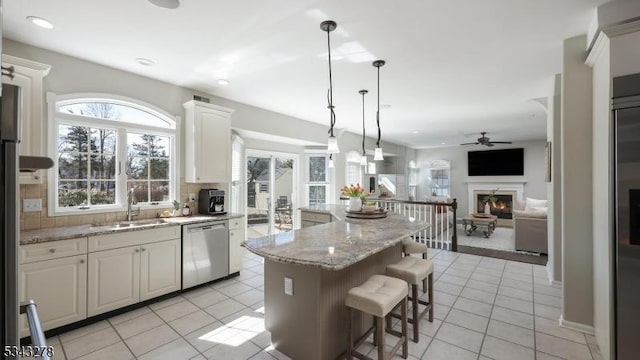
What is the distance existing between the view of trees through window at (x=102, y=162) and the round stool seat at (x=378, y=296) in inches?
123

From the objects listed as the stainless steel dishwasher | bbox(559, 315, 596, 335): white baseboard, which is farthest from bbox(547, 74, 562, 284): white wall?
the stainless steel dishwasher

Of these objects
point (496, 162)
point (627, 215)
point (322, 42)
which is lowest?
point (627, 215)

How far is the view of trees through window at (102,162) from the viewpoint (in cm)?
318

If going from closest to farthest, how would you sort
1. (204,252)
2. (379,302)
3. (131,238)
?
(379,302)
(131,238)
(204,252)

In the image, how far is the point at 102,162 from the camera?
345cm

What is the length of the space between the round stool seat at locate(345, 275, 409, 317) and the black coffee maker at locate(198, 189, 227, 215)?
2685 mm

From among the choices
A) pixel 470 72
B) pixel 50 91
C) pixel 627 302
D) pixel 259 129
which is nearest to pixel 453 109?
pixel 470 72

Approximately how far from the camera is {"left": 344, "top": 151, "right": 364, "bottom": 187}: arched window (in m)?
7.33

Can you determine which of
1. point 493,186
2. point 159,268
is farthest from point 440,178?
point 159,268

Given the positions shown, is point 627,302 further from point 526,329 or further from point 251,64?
point 251,64

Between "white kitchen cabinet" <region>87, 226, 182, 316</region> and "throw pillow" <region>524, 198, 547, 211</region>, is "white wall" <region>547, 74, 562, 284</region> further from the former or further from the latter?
"white kitchen cabinet" <region>87, 226, 182, 316</region>

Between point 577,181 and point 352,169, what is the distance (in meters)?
5.25

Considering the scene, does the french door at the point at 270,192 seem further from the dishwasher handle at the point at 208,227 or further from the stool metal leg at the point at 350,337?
the stool metal leg at the point at 350,337

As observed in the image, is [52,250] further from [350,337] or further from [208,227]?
[350,337]
